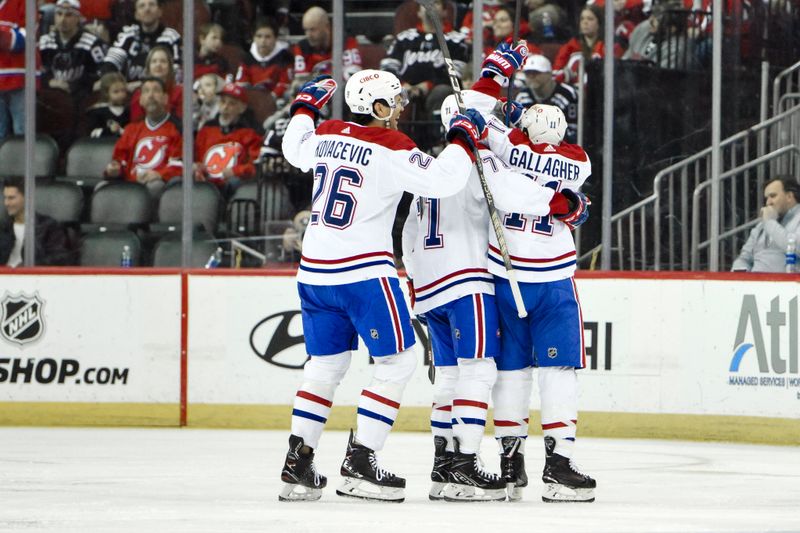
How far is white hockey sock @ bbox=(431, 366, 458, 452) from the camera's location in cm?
546

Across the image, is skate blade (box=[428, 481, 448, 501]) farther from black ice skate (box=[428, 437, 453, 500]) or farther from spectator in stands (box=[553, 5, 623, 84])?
spectator in stands (box=[553, 5, 623, 84])

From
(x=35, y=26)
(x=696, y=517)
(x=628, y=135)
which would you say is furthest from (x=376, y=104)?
(x=35, y=26)

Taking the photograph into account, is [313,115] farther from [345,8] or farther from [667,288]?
[345,8]

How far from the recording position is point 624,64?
28.3 ft

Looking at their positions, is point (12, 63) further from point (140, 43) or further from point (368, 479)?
point (368, 479)

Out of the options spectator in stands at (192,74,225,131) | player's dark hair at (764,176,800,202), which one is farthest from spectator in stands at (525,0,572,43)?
spectator in stands at (192,74,225,131)

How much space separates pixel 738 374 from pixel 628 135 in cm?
169

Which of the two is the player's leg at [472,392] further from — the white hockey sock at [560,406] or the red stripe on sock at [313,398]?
the red stripe on sock at [313,398]

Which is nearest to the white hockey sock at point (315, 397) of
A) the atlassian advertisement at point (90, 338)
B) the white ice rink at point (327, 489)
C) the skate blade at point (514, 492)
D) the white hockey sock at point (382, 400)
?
the white hockey sock at point (382, 400)

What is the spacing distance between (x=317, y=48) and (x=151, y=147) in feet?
4.00

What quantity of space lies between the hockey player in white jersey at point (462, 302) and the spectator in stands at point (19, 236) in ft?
12.8

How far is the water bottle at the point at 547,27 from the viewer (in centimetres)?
884

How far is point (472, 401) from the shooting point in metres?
5.26

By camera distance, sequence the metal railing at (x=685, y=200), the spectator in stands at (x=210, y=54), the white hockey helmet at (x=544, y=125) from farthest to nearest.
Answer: the spectator in stands at (x=210, y=54) → the metal railing at (x=685, y=200) → the white hockey helmet at (x=544, y=125)
